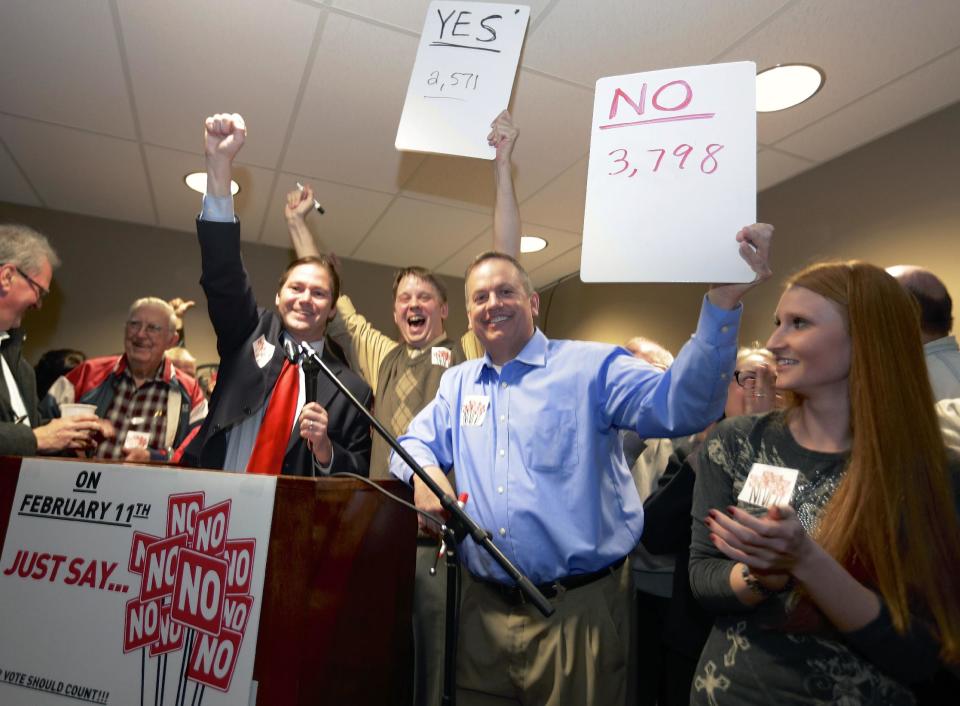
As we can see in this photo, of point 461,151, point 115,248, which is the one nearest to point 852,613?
point 461,151

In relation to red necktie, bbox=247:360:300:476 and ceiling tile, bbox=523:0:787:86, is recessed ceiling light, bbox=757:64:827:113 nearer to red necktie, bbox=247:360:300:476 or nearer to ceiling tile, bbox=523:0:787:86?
ceiling tile, bbox=523:0:787:86

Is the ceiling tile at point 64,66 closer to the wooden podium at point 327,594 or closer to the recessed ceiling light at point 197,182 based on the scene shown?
the recessed ceiling light at point 197,182

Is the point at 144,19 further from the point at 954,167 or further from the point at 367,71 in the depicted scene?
the point at 954,167

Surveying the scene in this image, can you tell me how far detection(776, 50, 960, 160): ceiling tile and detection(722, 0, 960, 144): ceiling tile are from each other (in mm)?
59

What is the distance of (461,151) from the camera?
1512mm

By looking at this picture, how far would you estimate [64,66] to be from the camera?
261 cm

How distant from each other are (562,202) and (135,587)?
3151 mm

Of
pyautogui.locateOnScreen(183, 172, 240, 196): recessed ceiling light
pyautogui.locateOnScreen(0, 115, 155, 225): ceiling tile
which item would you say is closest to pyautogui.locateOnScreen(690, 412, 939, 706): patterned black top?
pyautogui.locateOnScreen(183, 172, 240, 196): recessed ceiling light

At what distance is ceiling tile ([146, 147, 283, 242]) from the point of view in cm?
345

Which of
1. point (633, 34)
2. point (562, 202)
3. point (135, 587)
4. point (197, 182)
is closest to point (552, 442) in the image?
point (135, 587)

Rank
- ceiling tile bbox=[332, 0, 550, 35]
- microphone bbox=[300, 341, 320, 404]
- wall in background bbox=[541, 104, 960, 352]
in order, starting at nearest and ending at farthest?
microphone bbox=[300, 341, 320, 404]
ceiling tile bbox=[332, 0, 550, 35]
wall in background bbox=[541, 104, 960, 352]

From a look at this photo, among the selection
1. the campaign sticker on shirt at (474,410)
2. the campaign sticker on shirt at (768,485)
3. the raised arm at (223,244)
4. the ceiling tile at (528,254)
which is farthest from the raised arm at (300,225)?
the ceiling tile at (528,254)

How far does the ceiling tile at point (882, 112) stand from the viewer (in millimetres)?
2359

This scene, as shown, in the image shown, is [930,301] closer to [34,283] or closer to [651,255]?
[651,255]
